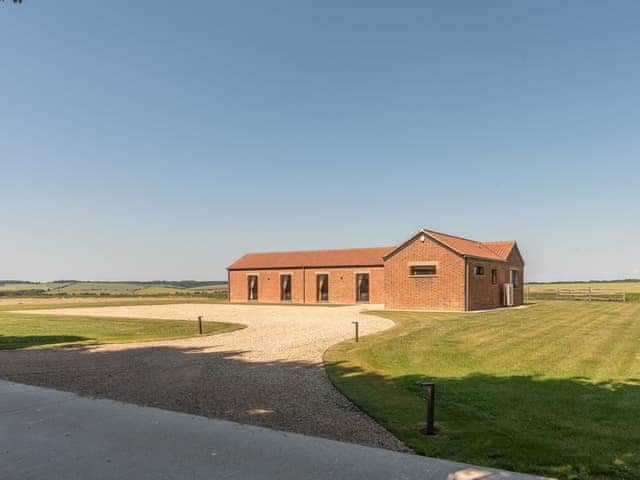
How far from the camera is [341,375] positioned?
11.0 m

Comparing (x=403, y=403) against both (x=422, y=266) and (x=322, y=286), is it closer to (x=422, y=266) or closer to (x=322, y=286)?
(x=422, y=266)

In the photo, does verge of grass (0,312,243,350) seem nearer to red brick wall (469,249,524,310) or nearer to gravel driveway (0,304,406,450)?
gravel driveway (0,304,406,450)

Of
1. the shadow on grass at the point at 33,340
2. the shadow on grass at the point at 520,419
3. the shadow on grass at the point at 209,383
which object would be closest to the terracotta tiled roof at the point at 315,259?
the shadow on grass at the point at 33,340

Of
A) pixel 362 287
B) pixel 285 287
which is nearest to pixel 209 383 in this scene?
pixel 362 287

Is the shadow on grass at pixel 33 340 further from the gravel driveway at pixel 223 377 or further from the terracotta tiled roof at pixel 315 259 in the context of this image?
the terracotta tiled roof at pixel 315 259

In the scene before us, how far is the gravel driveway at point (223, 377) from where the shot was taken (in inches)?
300

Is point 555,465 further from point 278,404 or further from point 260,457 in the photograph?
point 278,404

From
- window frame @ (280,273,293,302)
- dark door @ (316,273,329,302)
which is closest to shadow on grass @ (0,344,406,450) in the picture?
dark door @ (316,273,329,302)

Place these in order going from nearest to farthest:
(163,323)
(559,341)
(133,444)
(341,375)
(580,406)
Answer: (133,444), (580,406), (341,375), (559,341), (163,323)

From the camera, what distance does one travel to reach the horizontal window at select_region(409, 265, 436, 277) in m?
32.4

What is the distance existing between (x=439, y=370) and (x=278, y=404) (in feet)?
16.2

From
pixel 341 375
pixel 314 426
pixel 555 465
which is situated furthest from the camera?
pixel 341 375

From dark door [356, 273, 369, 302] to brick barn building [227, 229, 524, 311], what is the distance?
10cm

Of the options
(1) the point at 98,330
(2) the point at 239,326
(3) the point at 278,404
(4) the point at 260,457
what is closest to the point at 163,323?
(1) the point at 98,330
